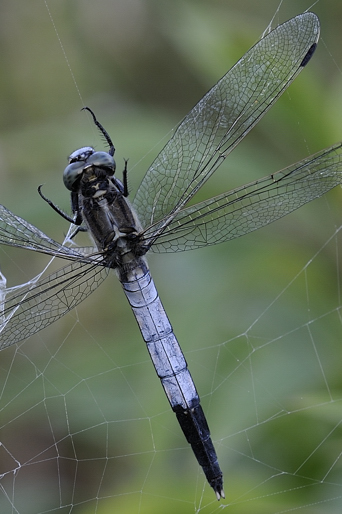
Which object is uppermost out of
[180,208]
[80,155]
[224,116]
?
[80,155]

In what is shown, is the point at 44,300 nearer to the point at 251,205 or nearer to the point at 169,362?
the point at 169,362

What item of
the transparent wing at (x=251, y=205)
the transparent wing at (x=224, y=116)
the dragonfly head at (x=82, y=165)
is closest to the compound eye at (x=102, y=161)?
the dragonfly head at (x=82, y=165)

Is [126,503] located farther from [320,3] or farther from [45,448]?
[320,3]

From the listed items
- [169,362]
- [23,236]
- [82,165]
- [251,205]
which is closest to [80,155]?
[82,165]

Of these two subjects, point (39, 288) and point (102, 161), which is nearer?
point (39, 288)

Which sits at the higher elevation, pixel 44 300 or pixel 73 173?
pixel 73 173

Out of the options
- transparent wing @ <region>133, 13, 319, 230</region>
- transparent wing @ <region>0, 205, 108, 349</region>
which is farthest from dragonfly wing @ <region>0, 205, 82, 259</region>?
transparent wing @ <region>133, 13, 319, 230</region>
